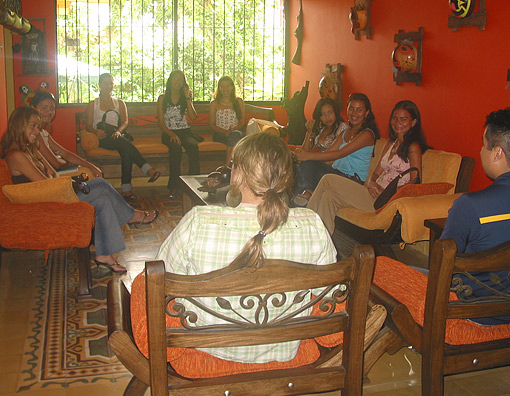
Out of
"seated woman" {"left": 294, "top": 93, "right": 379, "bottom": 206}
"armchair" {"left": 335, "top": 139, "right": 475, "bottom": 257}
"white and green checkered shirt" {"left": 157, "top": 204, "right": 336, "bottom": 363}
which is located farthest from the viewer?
"seated woman" {"left": 294, "top": 93, "right": 379, "bottom": 206}

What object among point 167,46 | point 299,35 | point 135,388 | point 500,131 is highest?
point 299,35

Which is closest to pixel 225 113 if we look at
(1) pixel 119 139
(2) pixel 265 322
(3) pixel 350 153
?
(1) pixel 119 139

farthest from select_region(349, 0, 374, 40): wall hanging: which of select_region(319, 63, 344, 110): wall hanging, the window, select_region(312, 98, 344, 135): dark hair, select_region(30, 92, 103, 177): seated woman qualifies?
select_region(30, 92, 103, 177): seated woman

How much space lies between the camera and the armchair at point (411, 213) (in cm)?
332

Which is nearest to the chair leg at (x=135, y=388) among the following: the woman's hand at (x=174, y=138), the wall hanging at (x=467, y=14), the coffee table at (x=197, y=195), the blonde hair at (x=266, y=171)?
the blonde hair at (x=266, y=171)

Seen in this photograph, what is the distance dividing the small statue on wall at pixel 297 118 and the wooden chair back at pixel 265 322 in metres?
5.30

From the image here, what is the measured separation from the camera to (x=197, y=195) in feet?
13.5

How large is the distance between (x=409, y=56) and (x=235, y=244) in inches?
139

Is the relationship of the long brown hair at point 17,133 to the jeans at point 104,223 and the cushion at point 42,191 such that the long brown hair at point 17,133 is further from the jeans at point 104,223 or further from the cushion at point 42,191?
the jeans at point 104,223

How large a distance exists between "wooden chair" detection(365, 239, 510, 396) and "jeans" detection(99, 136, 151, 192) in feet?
15.1

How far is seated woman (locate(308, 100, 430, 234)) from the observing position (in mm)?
3832

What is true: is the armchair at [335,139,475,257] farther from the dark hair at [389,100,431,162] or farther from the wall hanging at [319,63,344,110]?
the wall hanging at [319,63,344,110]

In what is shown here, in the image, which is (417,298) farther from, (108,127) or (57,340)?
(108,127)

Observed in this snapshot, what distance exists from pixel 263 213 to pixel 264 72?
685 centimetres
